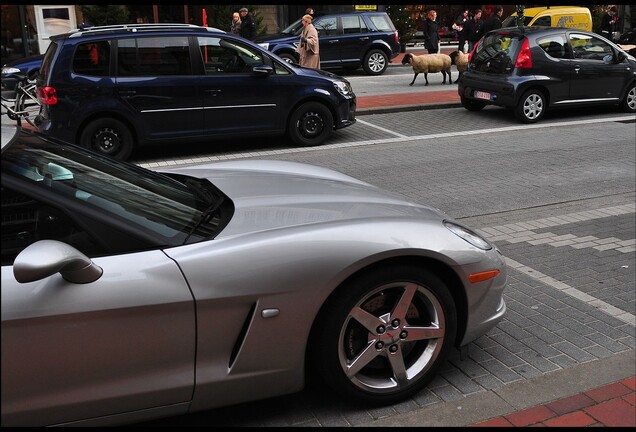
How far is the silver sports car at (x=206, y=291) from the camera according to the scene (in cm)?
250

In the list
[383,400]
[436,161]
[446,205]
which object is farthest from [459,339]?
[436,161]

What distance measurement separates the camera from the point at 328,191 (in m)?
3.66

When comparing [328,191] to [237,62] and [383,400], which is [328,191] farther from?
[237,62]

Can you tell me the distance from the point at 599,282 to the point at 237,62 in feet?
21.8

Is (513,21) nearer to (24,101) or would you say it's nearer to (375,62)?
(375,62)

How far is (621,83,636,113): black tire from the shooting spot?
44.4 ft

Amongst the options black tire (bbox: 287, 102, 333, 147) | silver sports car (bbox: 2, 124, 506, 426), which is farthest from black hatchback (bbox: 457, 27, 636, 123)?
silver sports car (bbox: 2, 124, 506, 426)

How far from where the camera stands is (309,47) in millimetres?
14328

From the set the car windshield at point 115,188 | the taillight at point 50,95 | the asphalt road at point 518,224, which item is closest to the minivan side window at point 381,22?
the asphalt road at point 518,224

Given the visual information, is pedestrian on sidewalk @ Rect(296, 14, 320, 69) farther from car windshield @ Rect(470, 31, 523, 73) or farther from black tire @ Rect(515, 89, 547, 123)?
black tire @ Rect(515, 89, 547, 123)

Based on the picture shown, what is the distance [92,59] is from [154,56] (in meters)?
0.82

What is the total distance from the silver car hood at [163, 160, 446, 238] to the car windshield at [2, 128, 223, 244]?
0.16m

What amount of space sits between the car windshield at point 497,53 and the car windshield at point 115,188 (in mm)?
10257

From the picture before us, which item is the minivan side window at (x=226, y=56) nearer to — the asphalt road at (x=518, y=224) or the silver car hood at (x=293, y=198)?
the asphalt road at (x=518, y=224)
